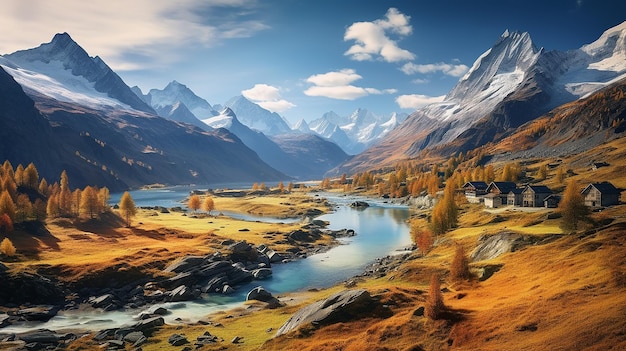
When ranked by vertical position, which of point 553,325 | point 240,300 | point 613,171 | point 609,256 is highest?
point 613,171

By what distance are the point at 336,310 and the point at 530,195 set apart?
10492 cm

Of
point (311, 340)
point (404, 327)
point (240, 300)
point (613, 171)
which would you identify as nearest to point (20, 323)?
point (240, 300)

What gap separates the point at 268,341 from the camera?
5094 cm

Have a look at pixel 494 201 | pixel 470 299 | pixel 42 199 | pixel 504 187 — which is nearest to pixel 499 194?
pixel 494 201

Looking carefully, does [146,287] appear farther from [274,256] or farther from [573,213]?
[573,213]

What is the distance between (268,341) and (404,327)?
16.9m

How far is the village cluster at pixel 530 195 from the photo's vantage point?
383 feet

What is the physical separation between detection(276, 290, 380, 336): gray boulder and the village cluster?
91.8 m

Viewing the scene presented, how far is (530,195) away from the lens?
134 metres

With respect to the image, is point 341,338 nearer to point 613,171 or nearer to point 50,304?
point 50,304

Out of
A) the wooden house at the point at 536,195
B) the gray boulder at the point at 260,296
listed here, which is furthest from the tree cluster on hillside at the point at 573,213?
the gray boulder at the point at 260,296

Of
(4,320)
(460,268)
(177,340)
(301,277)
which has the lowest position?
(301,277)

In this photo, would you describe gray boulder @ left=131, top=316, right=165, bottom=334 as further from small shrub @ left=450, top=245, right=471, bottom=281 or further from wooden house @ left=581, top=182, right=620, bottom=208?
wooden house @ left=581, top=182, right=620, bottom=208

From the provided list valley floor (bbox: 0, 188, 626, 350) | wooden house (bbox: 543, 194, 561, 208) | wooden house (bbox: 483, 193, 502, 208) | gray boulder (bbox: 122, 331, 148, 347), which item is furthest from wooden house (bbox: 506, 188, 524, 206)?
gray boulder (bbox: 122, 331, 148, 347)
